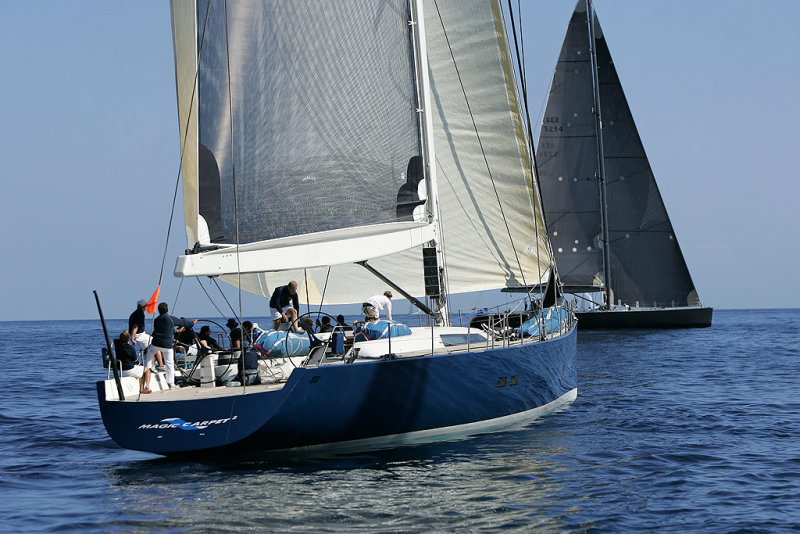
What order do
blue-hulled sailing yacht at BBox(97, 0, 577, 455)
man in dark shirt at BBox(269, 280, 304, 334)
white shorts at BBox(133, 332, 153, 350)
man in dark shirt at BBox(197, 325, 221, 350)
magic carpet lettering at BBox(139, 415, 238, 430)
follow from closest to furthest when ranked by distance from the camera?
magic carpet lettering at BBox(139, 415, 238, 430) < blue-hulled sailing yacht at BBox(97, 0, 577, 455) < white shorts at BBox(133, 332, 153, 350) < man in dark shirt at BBox(269, 280, 304, 334) < man in dark shirt at BBox(197, 325, 221, 350)

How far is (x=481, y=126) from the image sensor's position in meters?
17.2

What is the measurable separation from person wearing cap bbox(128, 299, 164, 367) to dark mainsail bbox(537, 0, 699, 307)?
1245 inches

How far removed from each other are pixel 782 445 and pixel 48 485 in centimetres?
994

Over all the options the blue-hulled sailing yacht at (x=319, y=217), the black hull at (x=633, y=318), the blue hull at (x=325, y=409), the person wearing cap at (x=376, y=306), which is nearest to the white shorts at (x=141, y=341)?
the blue-hulled sailing yacht at (x=319, y=217)

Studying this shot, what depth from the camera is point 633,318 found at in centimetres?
4434

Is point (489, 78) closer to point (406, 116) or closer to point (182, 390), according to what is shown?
point (406, 116)

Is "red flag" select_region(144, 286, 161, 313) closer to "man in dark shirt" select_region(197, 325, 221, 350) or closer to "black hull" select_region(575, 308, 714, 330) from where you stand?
"man in dark shirt" select_region(197, 325, 221, 350)

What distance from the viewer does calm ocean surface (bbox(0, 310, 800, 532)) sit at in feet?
30.6

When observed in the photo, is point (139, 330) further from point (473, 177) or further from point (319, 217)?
point (473, 177)

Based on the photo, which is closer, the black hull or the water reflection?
the water reflection

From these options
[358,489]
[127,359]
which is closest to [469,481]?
[358,489]

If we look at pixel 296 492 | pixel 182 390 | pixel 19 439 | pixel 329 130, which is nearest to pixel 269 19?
pixel 329 130

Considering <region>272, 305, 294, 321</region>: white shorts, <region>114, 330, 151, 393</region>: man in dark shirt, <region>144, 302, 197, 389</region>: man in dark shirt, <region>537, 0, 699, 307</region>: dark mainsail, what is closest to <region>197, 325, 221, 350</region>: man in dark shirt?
<region>272, 305, 294, 321</region>: white shorts

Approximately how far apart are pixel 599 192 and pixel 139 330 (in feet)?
110
